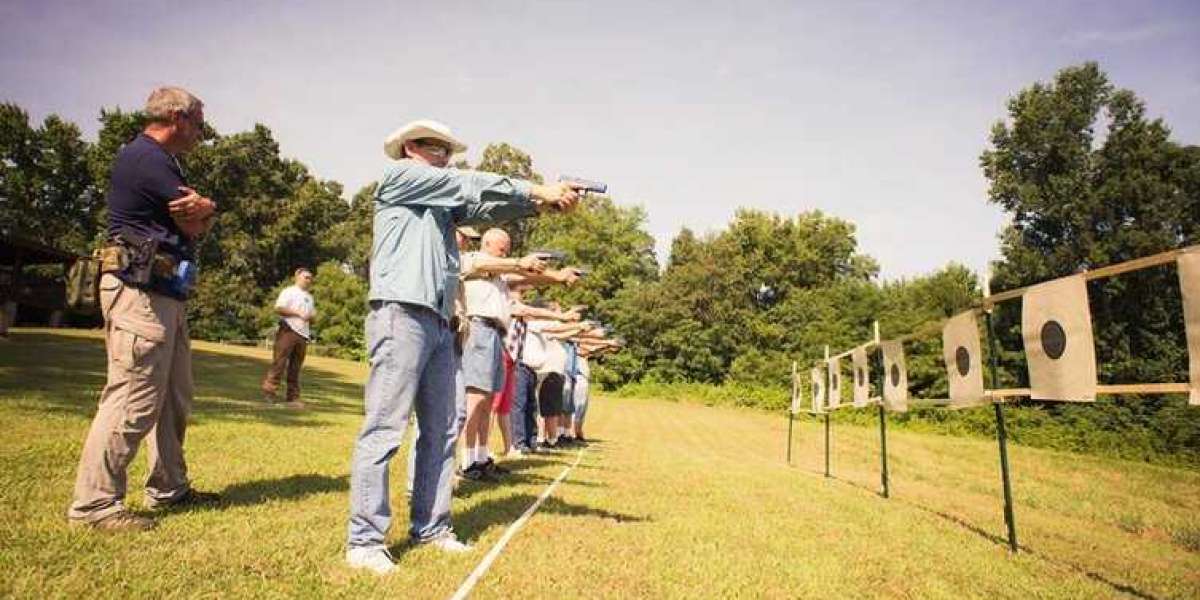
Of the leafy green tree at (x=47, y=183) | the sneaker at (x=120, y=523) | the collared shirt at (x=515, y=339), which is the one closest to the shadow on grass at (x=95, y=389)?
the collared shirt at (x=515, y=339)

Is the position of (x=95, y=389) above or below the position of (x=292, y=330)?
below

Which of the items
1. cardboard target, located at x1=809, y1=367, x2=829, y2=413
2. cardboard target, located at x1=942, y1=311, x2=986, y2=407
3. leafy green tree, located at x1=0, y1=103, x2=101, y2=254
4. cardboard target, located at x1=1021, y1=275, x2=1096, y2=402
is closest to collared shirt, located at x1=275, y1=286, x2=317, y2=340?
cardboard target, located at x1=809, y1=367, x2=829, y2=413

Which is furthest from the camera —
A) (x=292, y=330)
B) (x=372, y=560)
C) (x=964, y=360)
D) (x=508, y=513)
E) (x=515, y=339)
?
(x=292, y=330)

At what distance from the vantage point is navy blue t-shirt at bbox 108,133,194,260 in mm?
3961

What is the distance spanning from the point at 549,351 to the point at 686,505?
14.8ft

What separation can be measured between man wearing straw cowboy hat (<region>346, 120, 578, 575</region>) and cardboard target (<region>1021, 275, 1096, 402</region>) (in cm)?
386

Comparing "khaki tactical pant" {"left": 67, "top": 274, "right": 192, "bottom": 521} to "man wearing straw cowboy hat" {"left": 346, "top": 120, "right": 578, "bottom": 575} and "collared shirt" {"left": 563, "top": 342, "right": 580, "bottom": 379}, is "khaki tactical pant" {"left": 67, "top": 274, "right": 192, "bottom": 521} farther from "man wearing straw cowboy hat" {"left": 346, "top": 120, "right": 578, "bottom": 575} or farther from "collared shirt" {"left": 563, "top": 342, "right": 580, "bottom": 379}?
"collared shirt" {"left": 563, "top": 342, "right": 580, "bottom": 379}

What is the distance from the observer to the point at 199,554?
3352 mm

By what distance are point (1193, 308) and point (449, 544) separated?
4.67m

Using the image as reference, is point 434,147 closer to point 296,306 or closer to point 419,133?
point 419,133

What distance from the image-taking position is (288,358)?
12359 millimetres

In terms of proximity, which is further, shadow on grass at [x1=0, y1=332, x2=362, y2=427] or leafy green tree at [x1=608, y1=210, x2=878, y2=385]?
leafy green tree at [x1=608, y1=210, x2=878, y2=385]

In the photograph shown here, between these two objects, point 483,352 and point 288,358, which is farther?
point 288,358

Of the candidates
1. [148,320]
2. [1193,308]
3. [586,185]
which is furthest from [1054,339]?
[148,320]
